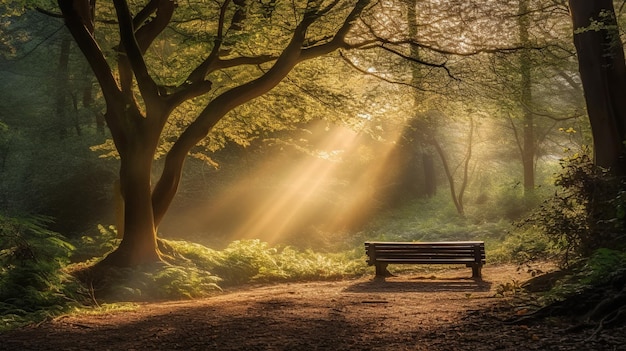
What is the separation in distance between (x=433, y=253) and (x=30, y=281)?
27.6 feet

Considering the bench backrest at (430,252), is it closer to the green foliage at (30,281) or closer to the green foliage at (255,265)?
the green foliage at (255,265)

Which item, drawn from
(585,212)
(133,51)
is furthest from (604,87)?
(133,51)

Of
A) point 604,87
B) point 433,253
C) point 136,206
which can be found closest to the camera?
point 604,87

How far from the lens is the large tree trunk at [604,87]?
29.5 feet

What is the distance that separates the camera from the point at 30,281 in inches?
346

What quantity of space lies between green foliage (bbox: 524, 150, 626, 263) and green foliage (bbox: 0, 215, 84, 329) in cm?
759

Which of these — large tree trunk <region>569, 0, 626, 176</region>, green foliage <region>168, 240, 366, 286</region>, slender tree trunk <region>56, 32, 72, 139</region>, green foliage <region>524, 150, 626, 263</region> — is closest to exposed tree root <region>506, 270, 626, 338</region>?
green foliage <region>524, 150, 626, 263</region>

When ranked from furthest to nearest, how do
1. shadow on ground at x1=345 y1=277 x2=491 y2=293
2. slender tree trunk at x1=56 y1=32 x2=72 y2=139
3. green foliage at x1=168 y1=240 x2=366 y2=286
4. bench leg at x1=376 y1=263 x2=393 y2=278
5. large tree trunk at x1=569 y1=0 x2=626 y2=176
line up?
slender tree trunk at x1=56 y1=32 x2=72 y2=139, green foliage at x1=168 y1=240 x2=366 y2=286, bench leg at x1=376 y1=263 x2=393 y2=278, shadow on ground at x1=345 y1=277 x2=491 y2=293, large tree trunk at x1=569 y1=0 x2=626 y2=176

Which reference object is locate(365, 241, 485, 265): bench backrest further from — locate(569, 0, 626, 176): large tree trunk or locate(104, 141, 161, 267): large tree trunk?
locate(104, 141, 161, 267): large tree trunk

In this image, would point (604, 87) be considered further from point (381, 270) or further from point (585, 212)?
point (381, 270)

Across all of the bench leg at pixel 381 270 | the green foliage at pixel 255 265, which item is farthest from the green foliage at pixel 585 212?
the green foliage at pixel 255 265

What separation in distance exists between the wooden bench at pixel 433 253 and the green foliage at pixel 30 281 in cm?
691

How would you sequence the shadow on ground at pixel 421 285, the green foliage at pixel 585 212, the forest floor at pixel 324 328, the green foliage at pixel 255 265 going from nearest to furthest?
the forest floor at pixel 324 328 → the green foliage at pixel 585 212 → the shadow on ground at pixel 421 285 → the green foliage at pixel 255 265

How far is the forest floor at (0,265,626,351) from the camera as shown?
17.7 ft
